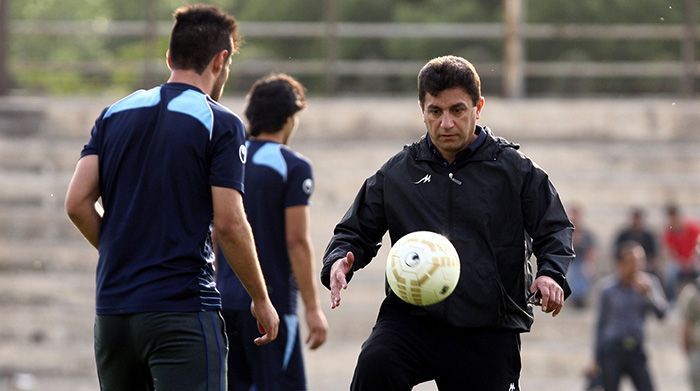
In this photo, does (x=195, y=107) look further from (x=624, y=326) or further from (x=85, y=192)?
(x=624, y=326)

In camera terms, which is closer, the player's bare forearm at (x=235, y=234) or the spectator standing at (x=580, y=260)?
the player's bare forearm at (x=235, y=234)

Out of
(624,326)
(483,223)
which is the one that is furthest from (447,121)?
(624,326)

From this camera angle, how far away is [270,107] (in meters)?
8.08

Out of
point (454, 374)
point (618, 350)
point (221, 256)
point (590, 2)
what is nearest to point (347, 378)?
point (618, 350)

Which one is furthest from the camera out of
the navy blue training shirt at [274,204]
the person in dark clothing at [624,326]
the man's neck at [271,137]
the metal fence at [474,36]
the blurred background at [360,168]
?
the metal fence at [474,36]

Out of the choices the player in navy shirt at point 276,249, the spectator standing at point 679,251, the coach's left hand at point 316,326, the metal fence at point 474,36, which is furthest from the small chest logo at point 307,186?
the metal fence at point 474,36

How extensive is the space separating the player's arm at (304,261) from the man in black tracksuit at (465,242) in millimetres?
1732

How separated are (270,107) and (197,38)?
2261 millimetres

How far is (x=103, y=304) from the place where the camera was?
18.4 ft

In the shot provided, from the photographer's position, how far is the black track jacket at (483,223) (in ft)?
19.7

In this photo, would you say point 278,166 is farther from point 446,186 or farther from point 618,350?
point 618,350

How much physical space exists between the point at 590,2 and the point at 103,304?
77.9 feet

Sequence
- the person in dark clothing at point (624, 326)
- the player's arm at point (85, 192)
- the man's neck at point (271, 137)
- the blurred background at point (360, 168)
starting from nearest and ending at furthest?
the player's arm at point (85, 192) < the man's neck at point (271, 137) < the person in dark clothing at point (624, 326) < the blurred background at point (360, 168)

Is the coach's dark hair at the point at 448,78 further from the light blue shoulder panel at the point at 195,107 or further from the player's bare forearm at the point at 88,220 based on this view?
the player's bare forearm at the point at 88,220
